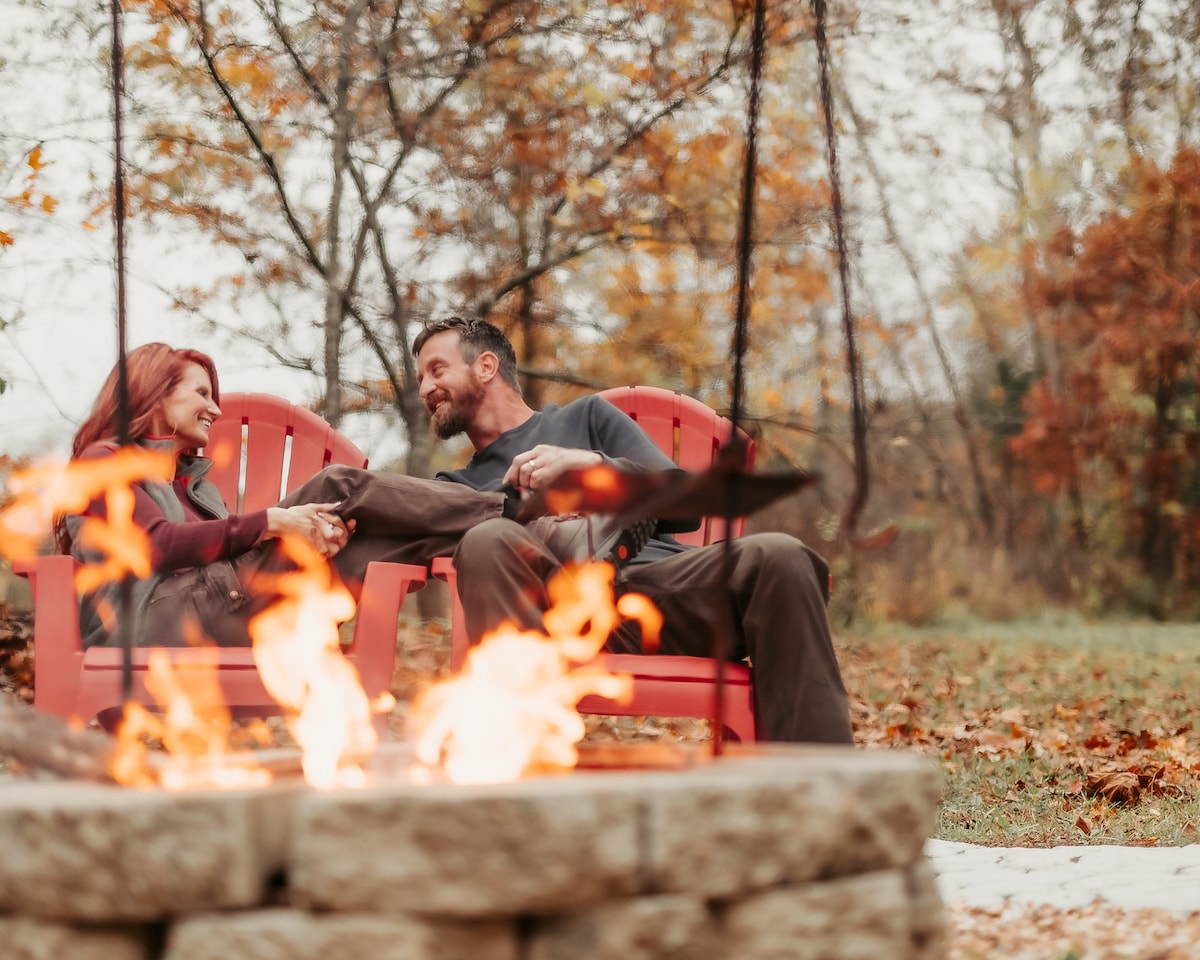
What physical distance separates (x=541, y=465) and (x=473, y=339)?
75cm

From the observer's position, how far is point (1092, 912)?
205cm

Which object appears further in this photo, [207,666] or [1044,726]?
[1044,726]

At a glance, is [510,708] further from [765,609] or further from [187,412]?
[187,412]

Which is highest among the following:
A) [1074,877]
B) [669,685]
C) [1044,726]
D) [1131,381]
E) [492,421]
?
[1131,381]

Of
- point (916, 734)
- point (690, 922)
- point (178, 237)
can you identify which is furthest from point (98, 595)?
point (178, 237)

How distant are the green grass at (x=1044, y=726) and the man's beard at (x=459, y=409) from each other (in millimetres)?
1563

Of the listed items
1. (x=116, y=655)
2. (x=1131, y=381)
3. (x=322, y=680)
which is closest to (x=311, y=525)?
(x=116, y=655)

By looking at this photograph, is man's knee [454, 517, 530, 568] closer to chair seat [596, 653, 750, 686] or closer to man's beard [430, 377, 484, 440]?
chair seat [596, 653, 750, 686]

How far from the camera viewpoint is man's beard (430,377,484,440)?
313 centimetres

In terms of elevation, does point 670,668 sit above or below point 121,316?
below

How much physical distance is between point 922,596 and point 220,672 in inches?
315

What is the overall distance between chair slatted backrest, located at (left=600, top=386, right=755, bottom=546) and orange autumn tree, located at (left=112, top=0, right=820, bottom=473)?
2643 millimetres

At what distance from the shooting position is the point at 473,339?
3188 millimetres

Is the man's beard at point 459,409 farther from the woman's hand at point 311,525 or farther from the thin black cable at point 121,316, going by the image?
the thin black cable at point 121,316
